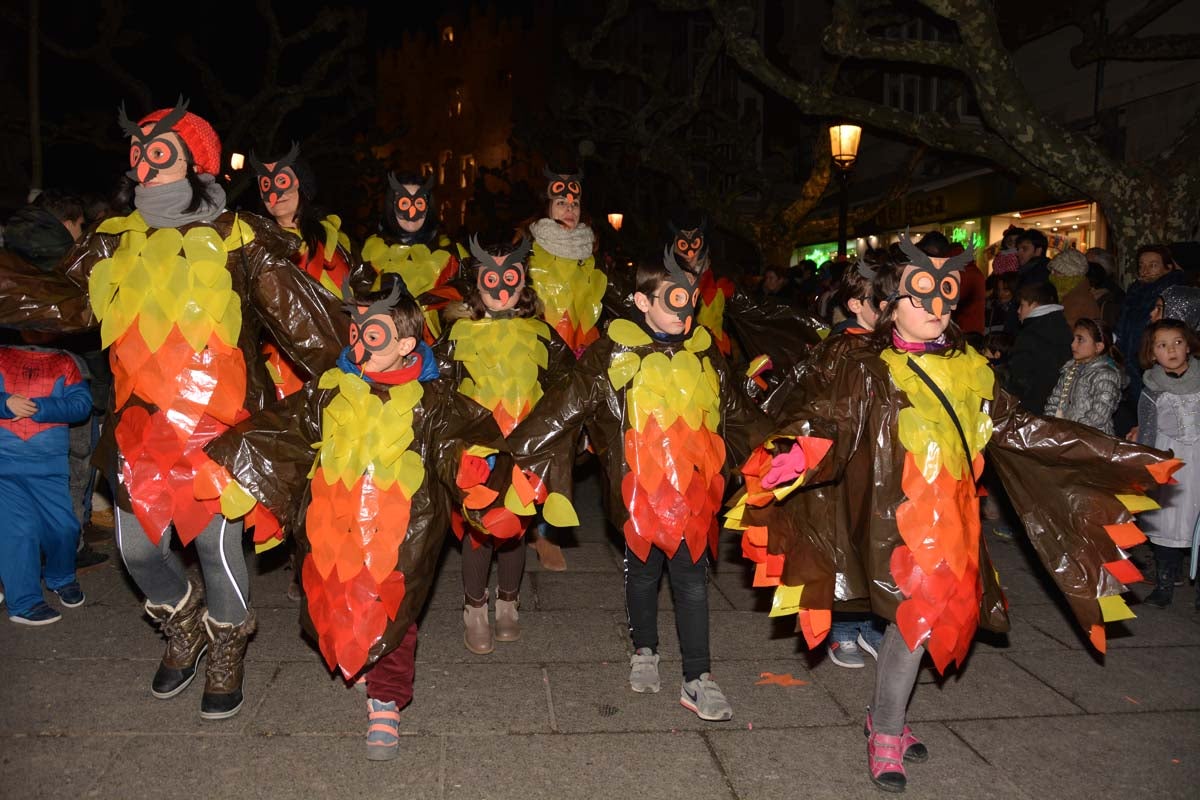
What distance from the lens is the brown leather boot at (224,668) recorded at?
385cm

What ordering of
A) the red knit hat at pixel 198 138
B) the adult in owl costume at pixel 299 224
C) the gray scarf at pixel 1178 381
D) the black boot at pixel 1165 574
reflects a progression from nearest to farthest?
1. the red knit hat at pixel 198 138
2. the adult in owl costume at pixel 299 224
3. the gray scarf at pixel 1178 381
4. the black boot at pixel 1165 574

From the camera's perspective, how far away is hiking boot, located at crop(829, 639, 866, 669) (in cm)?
459

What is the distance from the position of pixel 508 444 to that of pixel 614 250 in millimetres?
23034

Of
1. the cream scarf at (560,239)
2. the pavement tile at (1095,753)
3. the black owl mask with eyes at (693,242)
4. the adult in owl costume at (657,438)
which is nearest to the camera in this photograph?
the pavement tile at (1095,753)

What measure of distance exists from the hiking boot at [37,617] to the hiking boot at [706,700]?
10.3 ft

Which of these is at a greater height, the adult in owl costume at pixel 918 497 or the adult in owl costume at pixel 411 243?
the adult in owl costume at pixel 411 243

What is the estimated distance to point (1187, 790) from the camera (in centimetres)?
350

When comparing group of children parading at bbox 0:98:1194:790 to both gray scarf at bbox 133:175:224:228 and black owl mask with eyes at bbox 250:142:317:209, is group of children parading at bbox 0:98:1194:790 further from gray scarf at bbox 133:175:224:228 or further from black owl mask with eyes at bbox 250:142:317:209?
black owl mask with eyes at bbox 250:142:317:209

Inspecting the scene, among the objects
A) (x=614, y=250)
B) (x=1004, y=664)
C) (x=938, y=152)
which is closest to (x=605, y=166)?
(x=614, y=250)

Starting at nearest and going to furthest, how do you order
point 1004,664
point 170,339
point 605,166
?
point 170,339 → point 1004,664 → point 605,166

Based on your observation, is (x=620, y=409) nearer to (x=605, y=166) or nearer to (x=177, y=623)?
(x=177, y=623)

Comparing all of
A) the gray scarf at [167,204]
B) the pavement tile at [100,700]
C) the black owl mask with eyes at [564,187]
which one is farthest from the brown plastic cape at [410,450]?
the black owl mask with eyes at [564,187]

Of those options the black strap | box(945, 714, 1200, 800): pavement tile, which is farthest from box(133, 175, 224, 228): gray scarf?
box(945, 714, 1200, 800): pavement tile

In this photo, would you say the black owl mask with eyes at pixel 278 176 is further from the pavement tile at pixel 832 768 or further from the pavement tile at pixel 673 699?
the pavement tile at pixel 832 768
